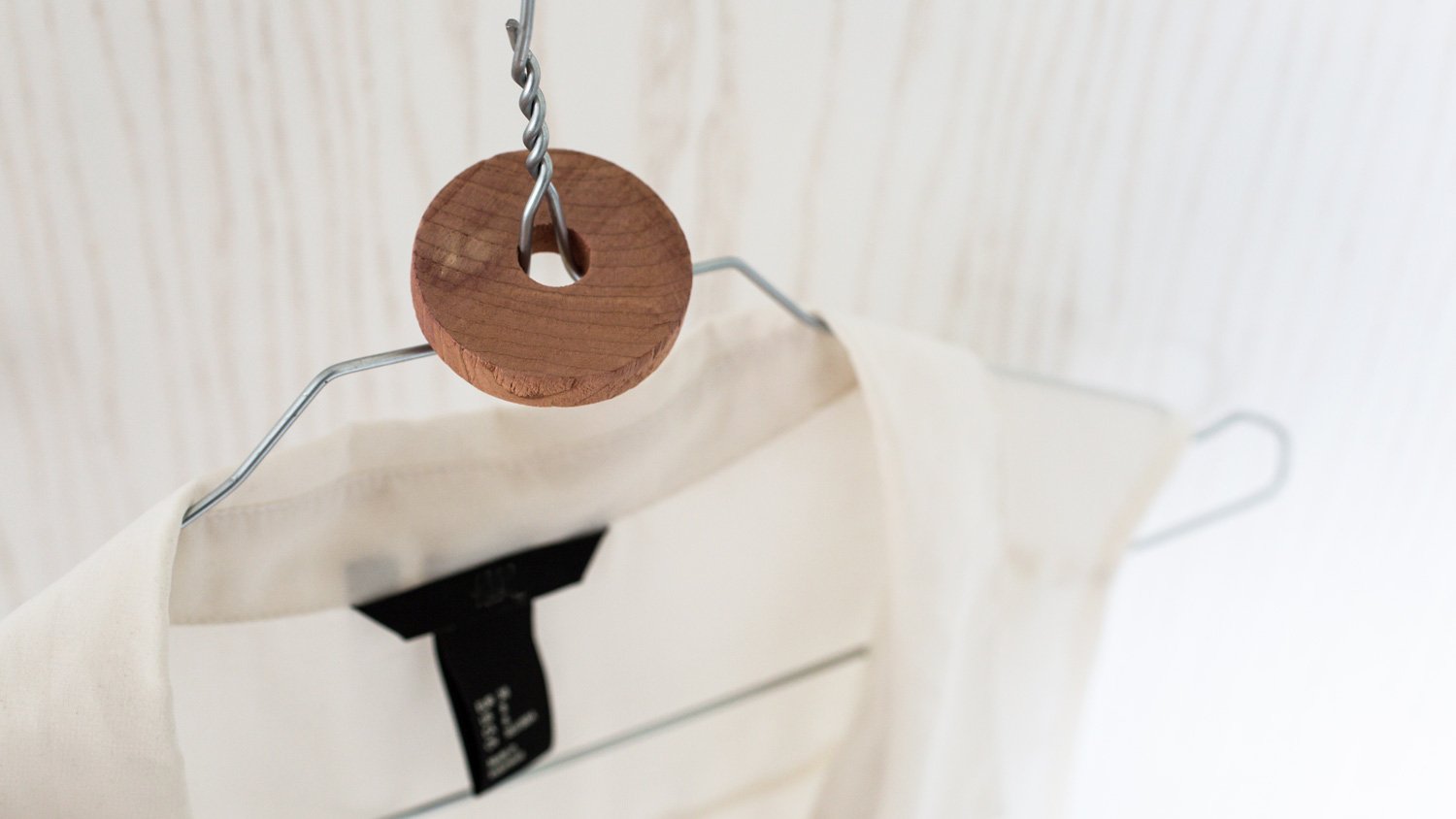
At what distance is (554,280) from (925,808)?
0.26 metres

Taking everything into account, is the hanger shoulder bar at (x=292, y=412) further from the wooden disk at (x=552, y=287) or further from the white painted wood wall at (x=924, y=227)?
the white painted wood wall at (x=924, y=227)

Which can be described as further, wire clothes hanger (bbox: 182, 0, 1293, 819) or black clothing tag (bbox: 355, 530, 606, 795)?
black clothing tag (bbox: 355, 530, 606, 795)

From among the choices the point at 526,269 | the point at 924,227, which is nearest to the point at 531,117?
the point at 526,269

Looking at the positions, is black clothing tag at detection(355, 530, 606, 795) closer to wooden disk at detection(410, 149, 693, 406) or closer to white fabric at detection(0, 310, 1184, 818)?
white fabric at detection(0, 310, 1184, 818)

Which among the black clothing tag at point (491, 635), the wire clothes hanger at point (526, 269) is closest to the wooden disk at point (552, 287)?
the wire clothes hanger at point (526, 269)

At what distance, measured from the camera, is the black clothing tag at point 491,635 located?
13.8 inches

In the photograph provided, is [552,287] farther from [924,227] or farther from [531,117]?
[924,227]

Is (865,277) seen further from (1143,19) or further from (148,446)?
(148,446)

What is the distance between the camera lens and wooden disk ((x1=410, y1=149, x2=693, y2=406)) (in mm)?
230

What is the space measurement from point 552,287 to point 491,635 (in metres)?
0.17

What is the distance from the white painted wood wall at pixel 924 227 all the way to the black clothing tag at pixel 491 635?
0.13 meters

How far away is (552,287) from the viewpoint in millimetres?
238

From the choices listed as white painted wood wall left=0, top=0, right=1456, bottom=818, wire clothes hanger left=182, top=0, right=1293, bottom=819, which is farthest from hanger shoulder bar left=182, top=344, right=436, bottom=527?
white painted wood wall left=0, top=0, right=1456, bottom=818

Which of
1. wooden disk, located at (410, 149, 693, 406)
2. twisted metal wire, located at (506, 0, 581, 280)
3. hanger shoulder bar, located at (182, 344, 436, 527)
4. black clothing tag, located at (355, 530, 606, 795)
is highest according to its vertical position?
twisted metal wire, located at (506, 0, 581, 280)
